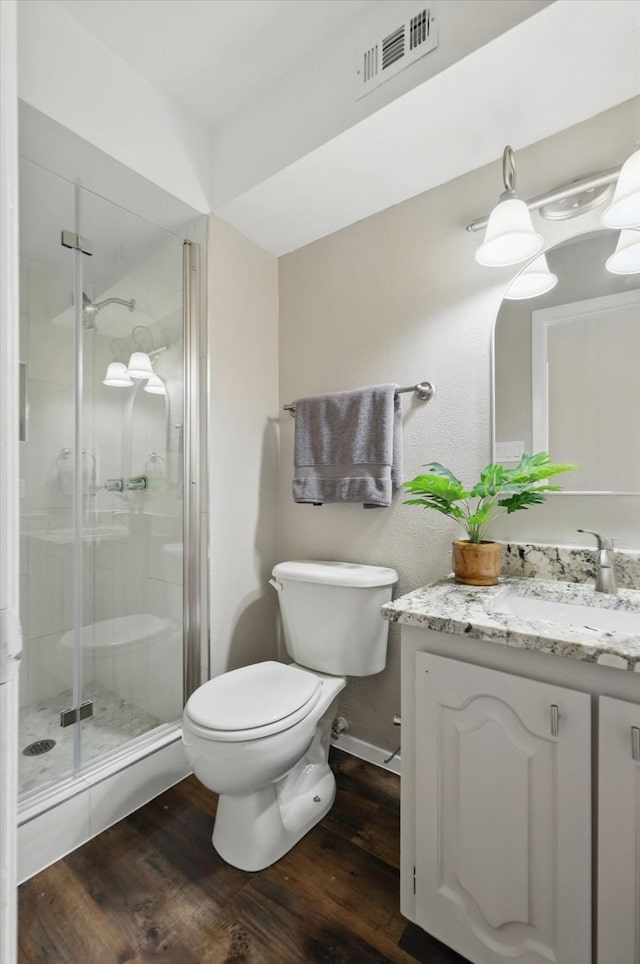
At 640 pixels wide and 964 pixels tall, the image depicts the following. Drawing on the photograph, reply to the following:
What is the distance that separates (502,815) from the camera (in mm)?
838

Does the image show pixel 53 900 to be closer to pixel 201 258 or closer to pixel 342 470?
pixel 342 470

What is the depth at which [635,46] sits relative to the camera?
103 centimetres

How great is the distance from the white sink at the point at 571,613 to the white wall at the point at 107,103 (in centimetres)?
173

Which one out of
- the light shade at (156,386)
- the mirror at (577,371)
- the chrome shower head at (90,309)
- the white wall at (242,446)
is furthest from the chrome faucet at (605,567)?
the chrome shower head at (90,309)

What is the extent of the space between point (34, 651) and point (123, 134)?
71.1 inches

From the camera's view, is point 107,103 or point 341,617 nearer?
point 107,103

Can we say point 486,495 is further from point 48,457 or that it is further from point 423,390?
point 48,457

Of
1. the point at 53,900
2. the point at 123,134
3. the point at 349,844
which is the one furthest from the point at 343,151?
the point at 53,900

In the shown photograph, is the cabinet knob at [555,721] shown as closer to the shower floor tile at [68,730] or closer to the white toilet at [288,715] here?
the white toilet at [288,715]

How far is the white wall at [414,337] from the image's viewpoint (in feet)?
4.26

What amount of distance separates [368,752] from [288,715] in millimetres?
656

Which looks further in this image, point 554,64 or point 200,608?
point 200,608

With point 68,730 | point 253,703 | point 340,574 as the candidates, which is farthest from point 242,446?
point 68,730

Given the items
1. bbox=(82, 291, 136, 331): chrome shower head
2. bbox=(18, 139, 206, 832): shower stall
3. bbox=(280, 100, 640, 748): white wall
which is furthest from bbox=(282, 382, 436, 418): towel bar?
bbox=(82, 291, 136, 331): chrome shower head
